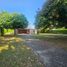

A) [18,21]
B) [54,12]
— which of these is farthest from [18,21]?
[54,12]

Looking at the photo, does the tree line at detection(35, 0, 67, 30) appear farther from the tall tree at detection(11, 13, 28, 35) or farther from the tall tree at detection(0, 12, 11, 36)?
the tall tree at detection(0, 12, 11, 36)

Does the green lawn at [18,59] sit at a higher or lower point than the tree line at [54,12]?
lower

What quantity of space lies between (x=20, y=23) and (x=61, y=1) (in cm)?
1668

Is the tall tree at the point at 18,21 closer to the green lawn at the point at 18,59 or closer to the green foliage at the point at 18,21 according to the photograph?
the green foliage at the point at 18,21

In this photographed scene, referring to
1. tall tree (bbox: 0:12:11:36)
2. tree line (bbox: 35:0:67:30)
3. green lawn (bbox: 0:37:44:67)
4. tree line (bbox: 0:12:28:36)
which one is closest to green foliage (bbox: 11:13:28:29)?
tree line (bbox: 0:12:28:36)

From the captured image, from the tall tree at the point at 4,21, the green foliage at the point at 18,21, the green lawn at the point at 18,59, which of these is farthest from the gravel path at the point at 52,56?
the green foliage at the point at 18,21

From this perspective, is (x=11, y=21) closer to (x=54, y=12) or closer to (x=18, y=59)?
(x=54, y=12)

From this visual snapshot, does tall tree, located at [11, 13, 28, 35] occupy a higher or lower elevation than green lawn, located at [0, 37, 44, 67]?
higher

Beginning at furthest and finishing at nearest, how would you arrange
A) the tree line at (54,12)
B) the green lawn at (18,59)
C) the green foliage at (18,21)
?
the green foliage at (18,21) → the tree line at (54,12) → the green lawn at (18,59)

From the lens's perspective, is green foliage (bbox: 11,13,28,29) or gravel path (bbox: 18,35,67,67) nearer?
gravel path (bbox: 18,35,67,67)

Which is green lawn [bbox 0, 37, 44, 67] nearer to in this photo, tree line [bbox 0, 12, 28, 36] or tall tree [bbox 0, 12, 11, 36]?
tall tree [bbox 0, 12, 11, 36]

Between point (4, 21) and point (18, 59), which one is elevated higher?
point (4, 21)

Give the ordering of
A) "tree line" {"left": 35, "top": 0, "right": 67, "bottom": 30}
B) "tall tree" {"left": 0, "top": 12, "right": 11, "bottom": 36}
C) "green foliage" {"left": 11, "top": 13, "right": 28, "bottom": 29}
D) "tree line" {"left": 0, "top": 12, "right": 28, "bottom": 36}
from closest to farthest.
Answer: "tree line" {"left": 35, "top": 0, "right": 67, "bottom": 30}, "tall tree" {"left": 0, "top": 12, "right": 11, "bottom": 36}, "tree line" {"left": 0, "top": 12, "right": 28, "bottom": 36}, "green foliage" {"left": 11, "top": 13, "right": 28, "bottom": 29}

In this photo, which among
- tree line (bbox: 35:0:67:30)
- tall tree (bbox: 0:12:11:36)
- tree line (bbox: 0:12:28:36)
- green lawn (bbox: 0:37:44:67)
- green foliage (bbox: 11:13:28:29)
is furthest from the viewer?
green foliage (bbox: 11:13:28:29)
